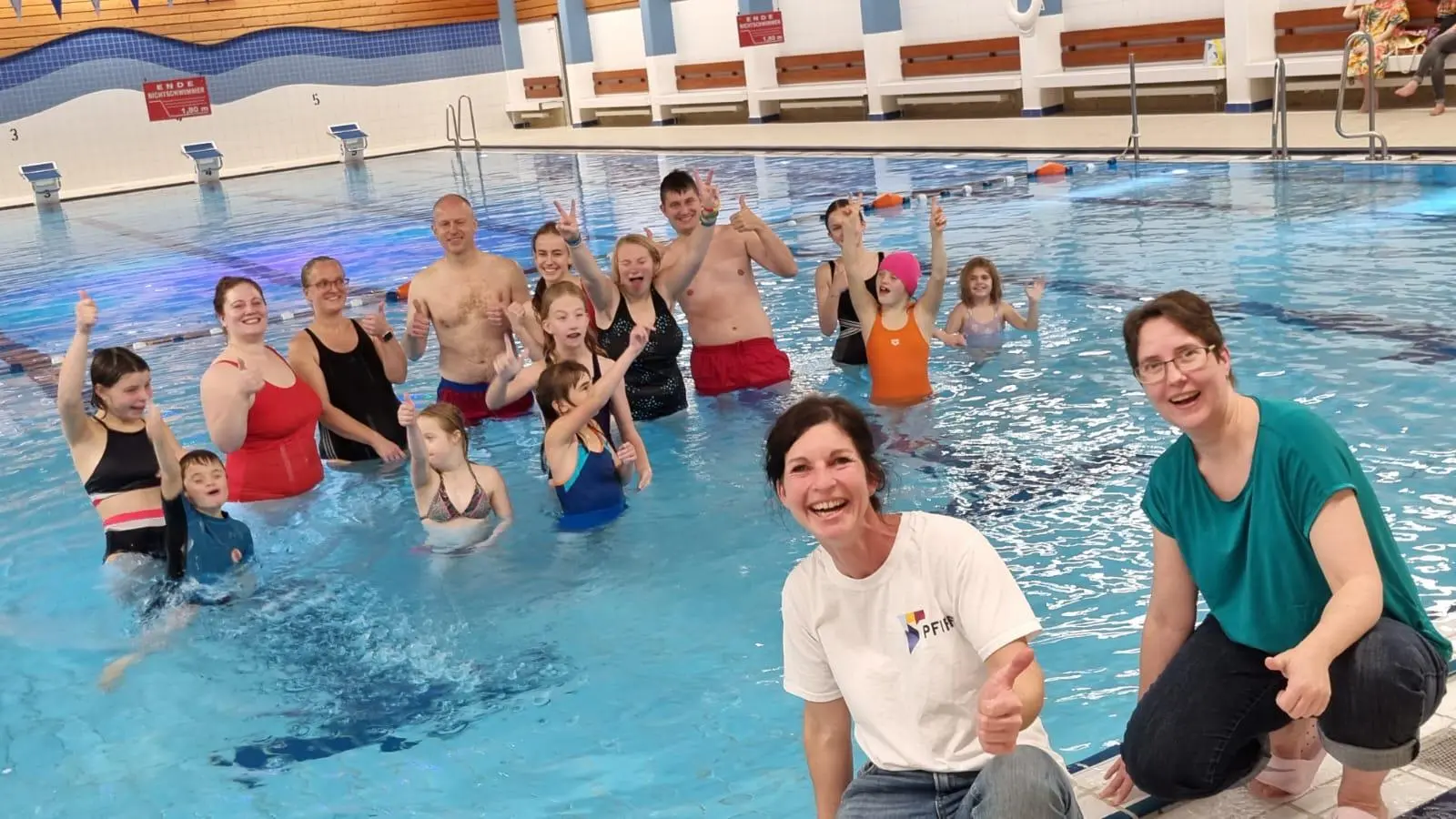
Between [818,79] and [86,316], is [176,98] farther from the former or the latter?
[86,316]

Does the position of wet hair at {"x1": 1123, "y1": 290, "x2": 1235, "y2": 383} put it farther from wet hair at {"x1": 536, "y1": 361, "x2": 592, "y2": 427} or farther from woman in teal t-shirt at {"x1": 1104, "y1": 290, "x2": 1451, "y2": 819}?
wet hair at {"x1": 536, "y1": 361, "x2": 592, "y2": 427}

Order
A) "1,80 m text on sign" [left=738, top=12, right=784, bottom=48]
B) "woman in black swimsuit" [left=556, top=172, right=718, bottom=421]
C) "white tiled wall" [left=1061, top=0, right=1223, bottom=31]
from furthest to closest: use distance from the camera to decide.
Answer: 1. "1,80 m text on sign" [left=738, top=12, right=784, bottom=48]
2. "white tiled wall" [left=1061, top=0, right=1223, bottom=31]
3. "woman in black swimsuit" [left=556, top=172, right=718, bottom=421]

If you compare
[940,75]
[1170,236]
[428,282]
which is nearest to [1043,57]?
[940,75]

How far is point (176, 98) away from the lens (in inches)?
1065

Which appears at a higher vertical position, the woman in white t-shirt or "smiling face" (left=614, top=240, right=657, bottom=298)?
"smiling face" (left=614, top=240, right=657, bottom=298)

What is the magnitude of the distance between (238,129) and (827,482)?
95.0 feet

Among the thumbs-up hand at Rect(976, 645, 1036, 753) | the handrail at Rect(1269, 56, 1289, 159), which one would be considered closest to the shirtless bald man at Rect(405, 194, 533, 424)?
the thumbs-up hand at Rect(976, 645, 1036, 753)

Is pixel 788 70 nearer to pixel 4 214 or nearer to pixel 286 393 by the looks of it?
pixel 4 214

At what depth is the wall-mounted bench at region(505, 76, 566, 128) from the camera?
29828mm

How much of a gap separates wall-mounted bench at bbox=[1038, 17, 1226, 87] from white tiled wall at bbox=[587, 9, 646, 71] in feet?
37.5

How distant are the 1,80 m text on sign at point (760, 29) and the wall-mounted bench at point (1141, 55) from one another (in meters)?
6.23

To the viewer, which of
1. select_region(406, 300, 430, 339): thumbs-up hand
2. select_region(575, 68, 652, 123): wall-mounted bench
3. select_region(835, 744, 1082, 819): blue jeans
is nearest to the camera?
select_region(835, 744, 1082, 819): blue jeans

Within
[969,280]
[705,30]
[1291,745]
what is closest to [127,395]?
[1291,745]

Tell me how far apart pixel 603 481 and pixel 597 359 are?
0.52m
